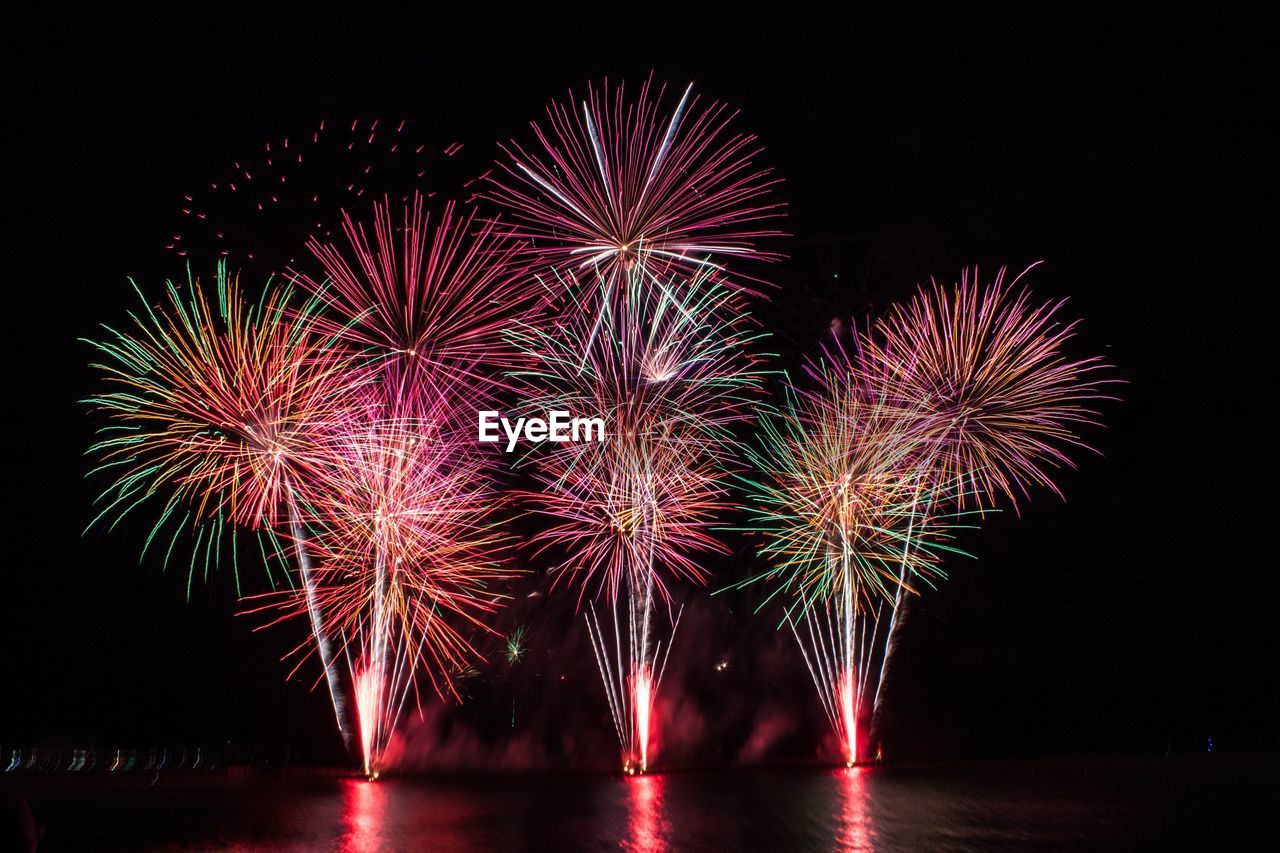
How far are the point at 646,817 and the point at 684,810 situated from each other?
0.77 m

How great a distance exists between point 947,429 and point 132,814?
13.7 meters

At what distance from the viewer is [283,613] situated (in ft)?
74.0

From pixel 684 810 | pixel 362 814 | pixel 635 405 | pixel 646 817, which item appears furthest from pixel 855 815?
pixel 635 405

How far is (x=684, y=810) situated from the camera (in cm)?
1318

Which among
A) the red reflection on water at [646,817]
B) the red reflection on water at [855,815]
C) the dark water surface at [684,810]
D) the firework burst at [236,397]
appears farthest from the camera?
the firework burst at [236,397]

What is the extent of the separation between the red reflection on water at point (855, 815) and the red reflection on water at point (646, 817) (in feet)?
6.52

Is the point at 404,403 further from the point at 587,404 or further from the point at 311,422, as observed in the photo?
the point at 587,404

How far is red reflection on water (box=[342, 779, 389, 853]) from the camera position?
35.4 feet

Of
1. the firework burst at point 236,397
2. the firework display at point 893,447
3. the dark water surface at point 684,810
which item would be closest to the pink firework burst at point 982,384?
the firework display at point 893,447

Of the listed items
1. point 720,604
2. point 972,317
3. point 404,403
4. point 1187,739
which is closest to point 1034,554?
point 1187,739

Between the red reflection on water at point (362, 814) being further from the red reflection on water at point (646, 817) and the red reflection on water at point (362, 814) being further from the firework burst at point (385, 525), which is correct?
the red reflection on water at point (646, 817)

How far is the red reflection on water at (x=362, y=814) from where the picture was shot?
10788 mm

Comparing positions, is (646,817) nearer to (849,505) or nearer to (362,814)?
(362,814)

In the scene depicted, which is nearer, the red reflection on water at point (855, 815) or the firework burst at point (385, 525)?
the red reflection on water at point (855, 815)
